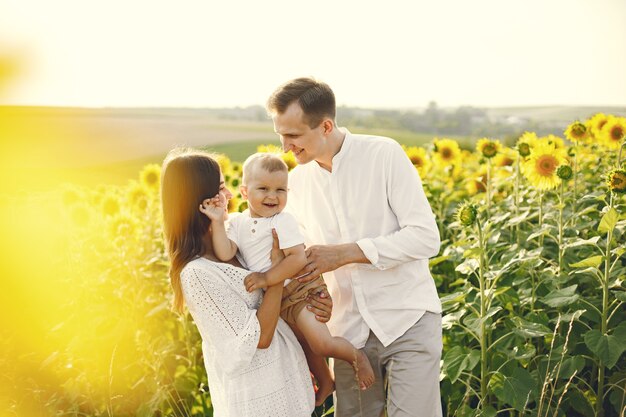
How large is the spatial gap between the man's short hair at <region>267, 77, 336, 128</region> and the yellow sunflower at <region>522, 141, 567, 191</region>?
1.69m

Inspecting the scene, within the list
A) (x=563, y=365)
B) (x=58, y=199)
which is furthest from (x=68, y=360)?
(x=563, y=365)

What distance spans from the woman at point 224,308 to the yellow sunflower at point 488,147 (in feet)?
8.49

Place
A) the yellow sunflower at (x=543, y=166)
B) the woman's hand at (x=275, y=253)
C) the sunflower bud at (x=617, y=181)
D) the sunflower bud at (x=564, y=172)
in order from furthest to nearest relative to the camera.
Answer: the yellow sunflower at (x=543, y=166), the sunflower bud at (x=564, y=172), the sunflower bud at (x=617, y=181), the woman's hand at (x=275, y=253)

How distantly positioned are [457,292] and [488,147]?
1.59 meters

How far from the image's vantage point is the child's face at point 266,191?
2.97 meters

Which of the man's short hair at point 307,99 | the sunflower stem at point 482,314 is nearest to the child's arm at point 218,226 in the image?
the man's short hair at point 307,99

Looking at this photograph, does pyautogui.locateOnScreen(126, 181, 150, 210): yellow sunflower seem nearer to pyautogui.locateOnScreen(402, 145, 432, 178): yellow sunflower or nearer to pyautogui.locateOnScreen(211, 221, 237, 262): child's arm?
pyautogui.locateOnScreen(402, 145, 432, 178): yellow sunflower

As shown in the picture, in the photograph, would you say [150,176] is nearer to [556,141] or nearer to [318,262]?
[556,141]

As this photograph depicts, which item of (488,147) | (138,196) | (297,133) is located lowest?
(138,196)

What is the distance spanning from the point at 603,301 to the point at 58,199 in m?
4.28

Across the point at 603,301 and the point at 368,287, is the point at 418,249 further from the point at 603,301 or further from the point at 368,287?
the point at 603,301

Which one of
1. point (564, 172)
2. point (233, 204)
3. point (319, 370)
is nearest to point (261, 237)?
point (319, 370)

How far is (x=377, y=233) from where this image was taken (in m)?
3.22

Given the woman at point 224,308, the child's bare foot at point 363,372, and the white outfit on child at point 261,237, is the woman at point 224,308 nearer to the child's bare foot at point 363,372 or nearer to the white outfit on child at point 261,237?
the white outfit on child at point 261,237
